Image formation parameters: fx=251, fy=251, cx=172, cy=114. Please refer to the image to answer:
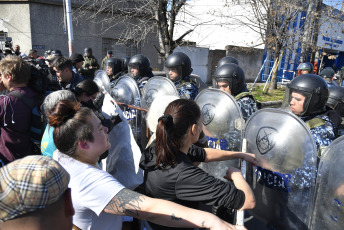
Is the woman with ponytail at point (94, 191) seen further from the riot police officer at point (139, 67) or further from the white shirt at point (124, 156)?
the riot police officer at point (139, 67)

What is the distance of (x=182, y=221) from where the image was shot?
3.92 feet

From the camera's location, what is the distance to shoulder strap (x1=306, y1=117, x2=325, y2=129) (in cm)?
238

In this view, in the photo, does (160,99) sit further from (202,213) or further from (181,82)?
(181,82)

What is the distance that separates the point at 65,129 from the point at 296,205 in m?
1.94

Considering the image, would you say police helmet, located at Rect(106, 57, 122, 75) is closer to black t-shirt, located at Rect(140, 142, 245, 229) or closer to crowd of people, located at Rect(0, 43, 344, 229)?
crowd of people, located at Rect(0, 43, 344, 229)

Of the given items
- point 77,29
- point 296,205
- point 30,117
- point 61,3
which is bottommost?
point 296,205

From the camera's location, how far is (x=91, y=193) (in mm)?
1238

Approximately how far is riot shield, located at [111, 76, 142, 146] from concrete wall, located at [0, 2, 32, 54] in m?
9.44

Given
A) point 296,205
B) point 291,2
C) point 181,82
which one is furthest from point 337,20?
point 296,205

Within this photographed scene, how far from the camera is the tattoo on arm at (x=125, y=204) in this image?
121cm

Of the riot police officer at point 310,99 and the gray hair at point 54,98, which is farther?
the riot police officer at point 310,99

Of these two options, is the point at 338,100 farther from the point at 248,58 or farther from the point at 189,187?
the point at 248,58

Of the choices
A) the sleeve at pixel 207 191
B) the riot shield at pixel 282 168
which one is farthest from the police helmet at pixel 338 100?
the sleeve at pixel 207 191

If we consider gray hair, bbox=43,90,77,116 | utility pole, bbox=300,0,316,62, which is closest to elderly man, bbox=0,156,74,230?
gray hair, bbox=43,90,77,116
